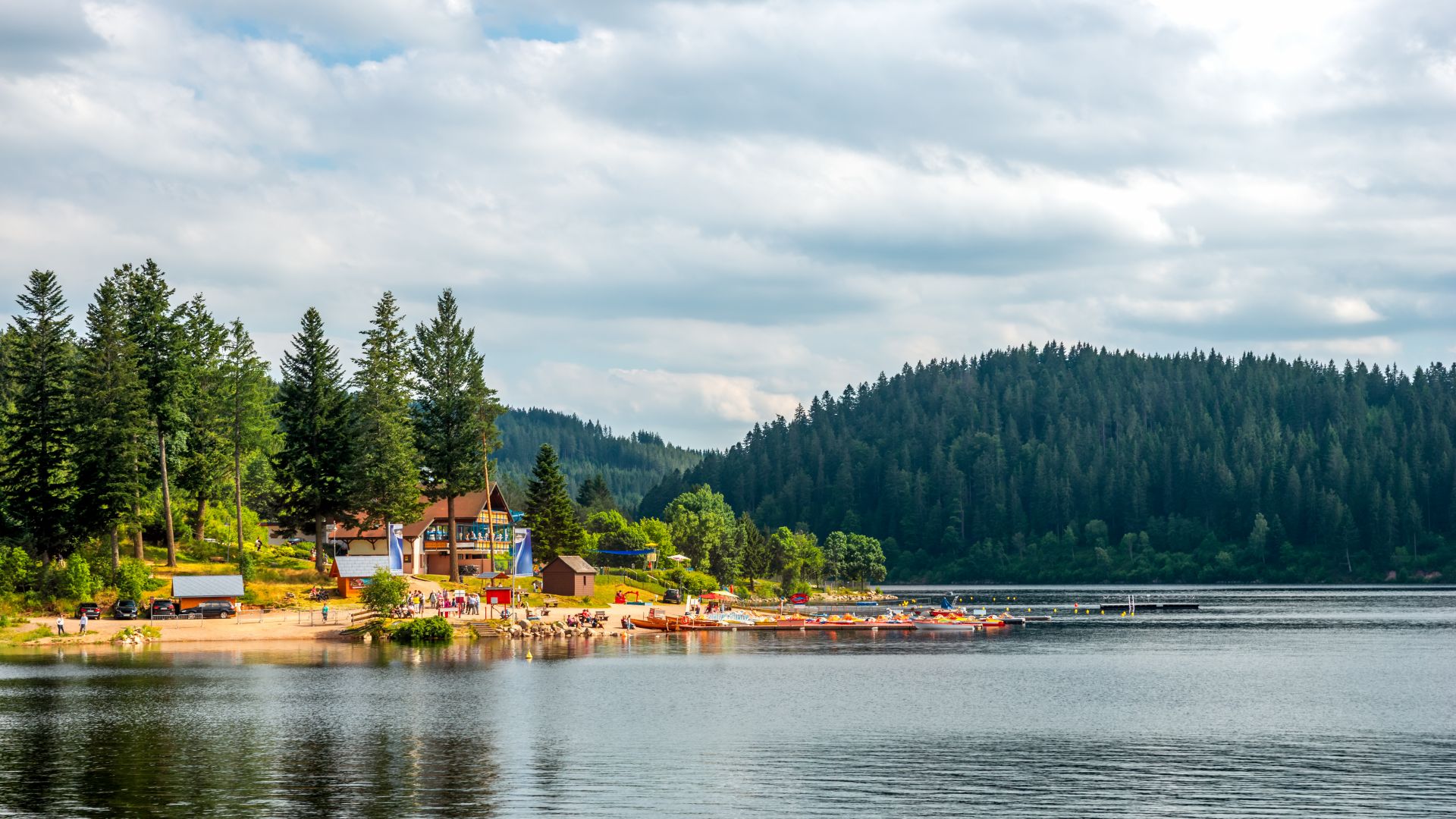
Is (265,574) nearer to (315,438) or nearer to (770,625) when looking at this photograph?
(315,438)

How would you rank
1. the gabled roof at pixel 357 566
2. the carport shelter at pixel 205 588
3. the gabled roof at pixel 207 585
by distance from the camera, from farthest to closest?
the gabled roof at pixel 357 566 < the gabled roof at pixel 207 585 < the carport shelter at pixel 205 588

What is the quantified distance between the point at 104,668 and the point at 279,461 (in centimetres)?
3938

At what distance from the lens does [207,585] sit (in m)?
94.9

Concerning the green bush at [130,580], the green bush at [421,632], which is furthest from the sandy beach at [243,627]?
the green bush at [421,632]

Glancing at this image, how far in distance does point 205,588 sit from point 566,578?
1397 inches

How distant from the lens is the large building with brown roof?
124688 millimetres

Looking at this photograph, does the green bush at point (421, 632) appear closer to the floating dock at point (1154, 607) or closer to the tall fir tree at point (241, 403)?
the tall fir tree at point (241, 403)

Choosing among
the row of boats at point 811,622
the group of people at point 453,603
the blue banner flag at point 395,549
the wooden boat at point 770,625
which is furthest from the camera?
the row of boats at point 811,622

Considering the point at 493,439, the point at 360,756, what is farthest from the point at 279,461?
the point at 360,756

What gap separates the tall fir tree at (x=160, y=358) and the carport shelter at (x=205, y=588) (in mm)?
5743

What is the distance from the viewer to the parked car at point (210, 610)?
302 feet

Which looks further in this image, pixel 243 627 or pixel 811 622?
pixel 811 622

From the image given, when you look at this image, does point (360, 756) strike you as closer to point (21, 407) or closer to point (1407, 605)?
point (21, 407)

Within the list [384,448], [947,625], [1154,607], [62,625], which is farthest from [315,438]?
[1154,607]
